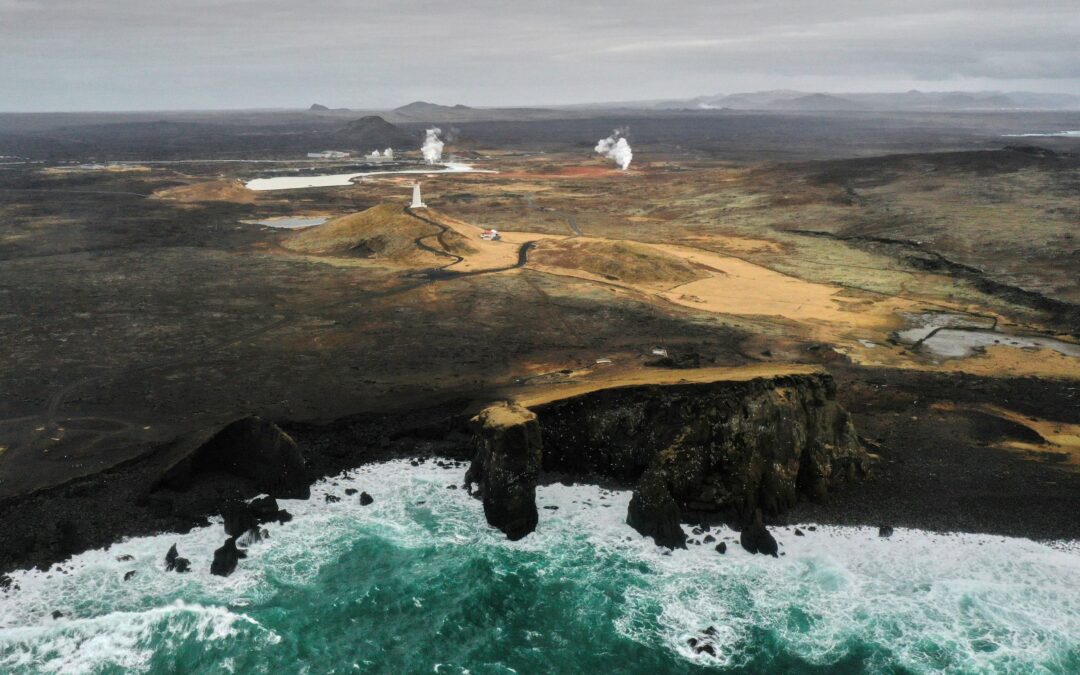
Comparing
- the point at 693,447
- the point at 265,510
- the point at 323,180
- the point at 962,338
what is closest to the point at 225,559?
the point at 265,510

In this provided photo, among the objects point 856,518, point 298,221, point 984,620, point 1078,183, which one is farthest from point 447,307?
point 1078,183

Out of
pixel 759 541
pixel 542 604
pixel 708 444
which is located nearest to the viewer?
pixel 542 604

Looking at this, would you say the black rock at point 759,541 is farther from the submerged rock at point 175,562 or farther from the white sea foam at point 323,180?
the white sea foam at point 323,180

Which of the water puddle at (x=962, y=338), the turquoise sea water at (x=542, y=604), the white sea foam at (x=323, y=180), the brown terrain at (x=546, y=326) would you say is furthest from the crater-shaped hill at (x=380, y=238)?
the white sea foam at (x=323, y=180)

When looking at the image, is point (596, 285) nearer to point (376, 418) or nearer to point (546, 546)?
point (376, 418)

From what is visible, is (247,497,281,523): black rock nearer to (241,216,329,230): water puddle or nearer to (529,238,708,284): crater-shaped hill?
(529,238,708,284): crater-shaped hill

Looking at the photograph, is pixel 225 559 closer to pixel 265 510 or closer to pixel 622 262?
pixel 265 510

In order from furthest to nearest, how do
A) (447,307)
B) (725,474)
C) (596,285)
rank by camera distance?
(596,285)
(447,307)
(725,474)
